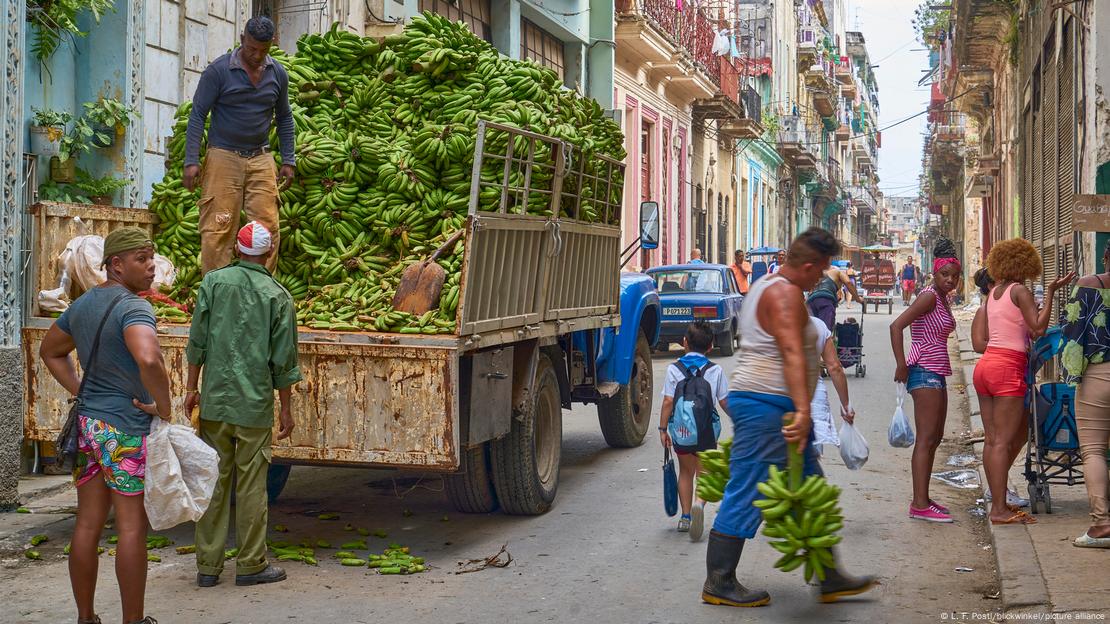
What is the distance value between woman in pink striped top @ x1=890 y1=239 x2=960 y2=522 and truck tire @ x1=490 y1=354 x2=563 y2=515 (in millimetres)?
2218

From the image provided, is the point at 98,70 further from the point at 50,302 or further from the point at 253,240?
the point at 253,240

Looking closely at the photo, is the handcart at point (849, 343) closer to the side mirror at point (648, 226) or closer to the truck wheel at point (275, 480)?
the side mirror at point (648, 226)

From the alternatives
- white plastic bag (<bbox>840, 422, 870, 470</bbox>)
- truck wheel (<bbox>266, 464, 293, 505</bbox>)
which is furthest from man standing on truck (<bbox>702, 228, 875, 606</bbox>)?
truck wheel (<bbox>266, 464, 293, 505</bbox>)

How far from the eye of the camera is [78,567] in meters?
5.01

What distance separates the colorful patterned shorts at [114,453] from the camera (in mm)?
4973

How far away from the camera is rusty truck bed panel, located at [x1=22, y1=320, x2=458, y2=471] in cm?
630

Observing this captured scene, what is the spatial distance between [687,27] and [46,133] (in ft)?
77.9

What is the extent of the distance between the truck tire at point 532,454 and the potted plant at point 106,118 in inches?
164

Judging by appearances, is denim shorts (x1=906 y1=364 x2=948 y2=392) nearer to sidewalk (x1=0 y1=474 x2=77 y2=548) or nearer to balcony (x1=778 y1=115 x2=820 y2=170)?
sidewalk (x1=0 y1=474 x2=77 y2=548)

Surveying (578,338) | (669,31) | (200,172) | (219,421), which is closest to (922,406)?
(578,338)

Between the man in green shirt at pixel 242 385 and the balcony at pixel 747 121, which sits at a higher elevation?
the balcony at pixel 747 121

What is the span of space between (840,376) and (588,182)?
2660 millimetres

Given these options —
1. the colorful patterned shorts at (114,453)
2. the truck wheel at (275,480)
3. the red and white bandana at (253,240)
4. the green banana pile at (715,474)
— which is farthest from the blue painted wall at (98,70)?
the green banana pile at (715,474)

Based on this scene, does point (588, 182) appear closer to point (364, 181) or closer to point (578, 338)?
point (578, 338)
